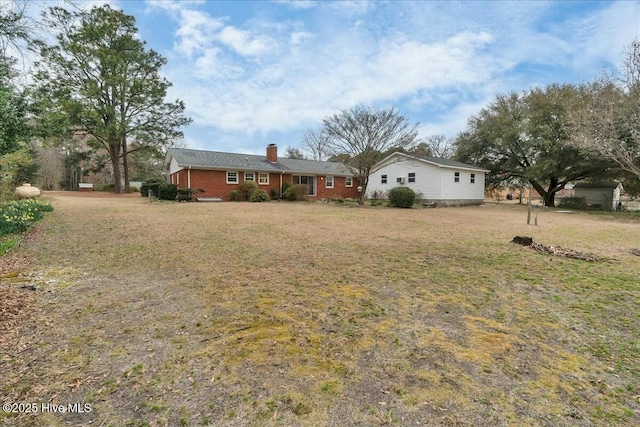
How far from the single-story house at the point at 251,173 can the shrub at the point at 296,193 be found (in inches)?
41.4

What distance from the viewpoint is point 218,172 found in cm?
2244

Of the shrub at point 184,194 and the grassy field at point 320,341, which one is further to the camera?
the shrub at point 184,194

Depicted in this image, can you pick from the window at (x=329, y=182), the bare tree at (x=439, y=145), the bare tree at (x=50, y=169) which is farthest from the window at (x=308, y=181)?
the bare tree at (x=50, y=169)

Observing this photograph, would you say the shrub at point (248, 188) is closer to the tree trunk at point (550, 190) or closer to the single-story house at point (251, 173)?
the single-story house at point (251, 173)

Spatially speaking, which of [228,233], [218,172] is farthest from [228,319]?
[218,172]

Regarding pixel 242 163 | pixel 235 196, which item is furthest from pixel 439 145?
pixel 235 196

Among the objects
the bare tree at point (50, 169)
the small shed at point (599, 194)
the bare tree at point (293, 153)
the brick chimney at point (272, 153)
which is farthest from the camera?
the bare tree at point (293, 153)

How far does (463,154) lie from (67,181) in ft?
138

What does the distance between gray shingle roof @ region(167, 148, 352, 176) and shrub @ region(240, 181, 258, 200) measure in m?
1.24

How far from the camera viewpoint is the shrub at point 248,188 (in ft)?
73.7

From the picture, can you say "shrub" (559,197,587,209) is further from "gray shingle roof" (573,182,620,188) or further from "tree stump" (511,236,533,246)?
"tree stump" (511,236,533,246)

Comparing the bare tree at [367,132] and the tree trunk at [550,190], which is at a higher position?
the bare tree at [367,132]

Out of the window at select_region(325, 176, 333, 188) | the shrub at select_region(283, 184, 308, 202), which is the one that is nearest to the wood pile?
the shrub at select_region(283, 184, 308, 202)

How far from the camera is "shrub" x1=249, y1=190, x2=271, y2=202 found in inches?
864
